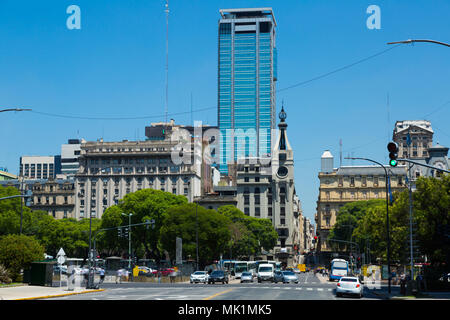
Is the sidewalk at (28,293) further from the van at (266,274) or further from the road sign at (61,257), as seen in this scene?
the van at (266,274)

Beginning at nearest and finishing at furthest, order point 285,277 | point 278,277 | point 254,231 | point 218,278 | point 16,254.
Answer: point 16,254
point 218,278
point 285,277
point 278,277
point 254,231

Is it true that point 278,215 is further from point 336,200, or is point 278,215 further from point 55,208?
point 55,208

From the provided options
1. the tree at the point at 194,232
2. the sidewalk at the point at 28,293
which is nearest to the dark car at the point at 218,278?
the sidewalk at the point at 28,293

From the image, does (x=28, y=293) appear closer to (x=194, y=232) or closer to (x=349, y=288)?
(x=349, y=288)

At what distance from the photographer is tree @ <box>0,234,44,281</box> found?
158 feet

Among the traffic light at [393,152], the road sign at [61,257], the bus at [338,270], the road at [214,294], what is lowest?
the bus at [338,270]

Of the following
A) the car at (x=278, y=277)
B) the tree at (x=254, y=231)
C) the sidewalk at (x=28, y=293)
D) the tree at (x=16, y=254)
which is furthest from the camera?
the tree at (x=254, y=231)

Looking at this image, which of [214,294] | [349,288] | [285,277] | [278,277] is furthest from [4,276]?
[278,277]

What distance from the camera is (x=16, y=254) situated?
159 ft

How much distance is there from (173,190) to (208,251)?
66.2 m

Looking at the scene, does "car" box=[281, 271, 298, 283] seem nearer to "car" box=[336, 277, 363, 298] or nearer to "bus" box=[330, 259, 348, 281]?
"bus" box=[330, 259, 348, 281]

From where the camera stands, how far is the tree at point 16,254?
48.0 m

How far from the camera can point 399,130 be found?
196m
